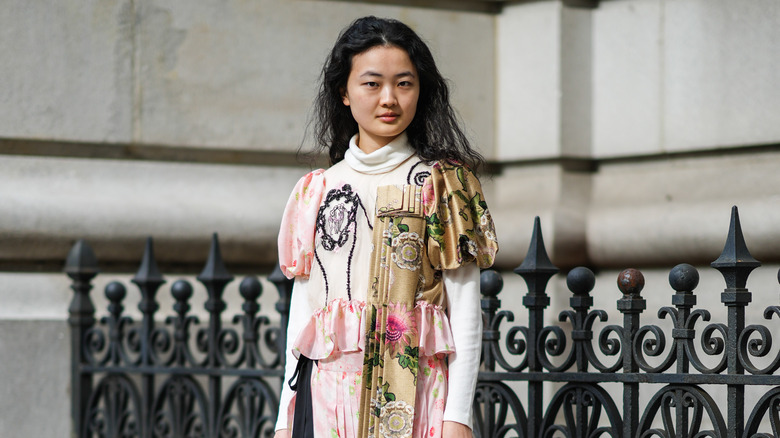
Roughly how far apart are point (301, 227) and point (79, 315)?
2.37 m

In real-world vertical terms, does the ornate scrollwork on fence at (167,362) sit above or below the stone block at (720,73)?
below

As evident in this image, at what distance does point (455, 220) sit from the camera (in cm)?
315

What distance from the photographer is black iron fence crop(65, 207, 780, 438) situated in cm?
338

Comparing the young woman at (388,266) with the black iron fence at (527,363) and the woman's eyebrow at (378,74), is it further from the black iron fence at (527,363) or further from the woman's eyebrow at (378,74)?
the black iron fence at (527,363)

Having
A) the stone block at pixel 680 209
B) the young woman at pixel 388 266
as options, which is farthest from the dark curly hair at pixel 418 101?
the stone block at pixel 680 209

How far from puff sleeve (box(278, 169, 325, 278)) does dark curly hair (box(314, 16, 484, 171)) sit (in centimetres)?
17

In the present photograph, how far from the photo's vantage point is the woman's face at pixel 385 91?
10.4 feet

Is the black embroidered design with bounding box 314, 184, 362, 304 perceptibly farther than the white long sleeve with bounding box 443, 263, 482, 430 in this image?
Yes

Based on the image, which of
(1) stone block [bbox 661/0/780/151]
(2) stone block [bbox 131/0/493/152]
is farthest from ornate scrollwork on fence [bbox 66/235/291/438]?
(1) stone block [bbox 661/0/780/151]

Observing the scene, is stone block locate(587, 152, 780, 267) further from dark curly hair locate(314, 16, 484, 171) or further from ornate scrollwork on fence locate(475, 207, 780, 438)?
dark curly hair locate(314, 16, 484, 171)

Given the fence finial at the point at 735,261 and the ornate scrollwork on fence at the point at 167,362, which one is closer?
the fence finial at the point at 735,261

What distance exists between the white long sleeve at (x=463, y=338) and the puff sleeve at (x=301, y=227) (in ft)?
1.38

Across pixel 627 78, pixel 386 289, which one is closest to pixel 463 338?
pixel 386 289

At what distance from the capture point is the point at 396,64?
10.4 feet
